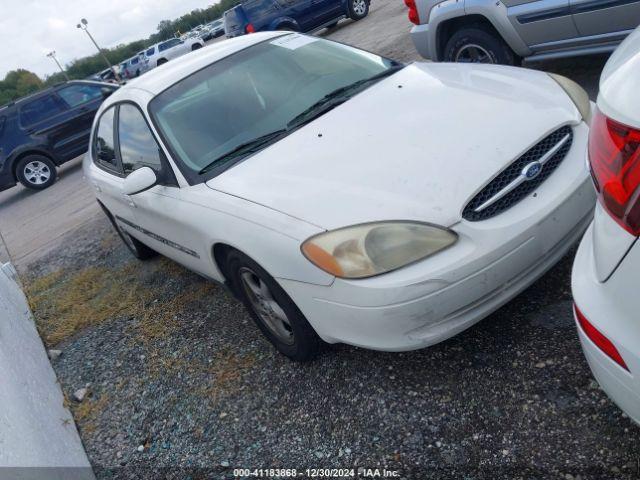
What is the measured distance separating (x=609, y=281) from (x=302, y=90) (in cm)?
246


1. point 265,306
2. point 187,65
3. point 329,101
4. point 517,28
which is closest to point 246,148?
point 329,101

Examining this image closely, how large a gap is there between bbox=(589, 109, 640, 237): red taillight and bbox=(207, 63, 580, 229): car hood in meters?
0.82

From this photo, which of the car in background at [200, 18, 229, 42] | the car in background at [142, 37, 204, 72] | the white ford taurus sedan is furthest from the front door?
the car in background at [200, 18, 229, 42]

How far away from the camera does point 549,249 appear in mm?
2340

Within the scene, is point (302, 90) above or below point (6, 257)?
above

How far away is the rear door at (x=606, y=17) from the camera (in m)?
3.75

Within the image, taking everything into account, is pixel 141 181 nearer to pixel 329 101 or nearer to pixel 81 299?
pixel 329 101

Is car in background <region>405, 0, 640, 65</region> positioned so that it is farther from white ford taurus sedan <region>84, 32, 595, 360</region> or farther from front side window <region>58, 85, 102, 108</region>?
front side window <region>58, 85, 102, 108</region>

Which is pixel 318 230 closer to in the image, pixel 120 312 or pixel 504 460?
pixel 504 460

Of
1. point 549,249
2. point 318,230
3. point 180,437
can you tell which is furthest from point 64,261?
point 549,249

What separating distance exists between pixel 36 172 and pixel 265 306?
10489mm

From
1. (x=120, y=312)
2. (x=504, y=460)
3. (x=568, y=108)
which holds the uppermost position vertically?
(x=568, y=108)

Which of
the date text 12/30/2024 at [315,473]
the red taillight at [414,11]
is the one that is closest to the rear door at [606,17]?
the red taillight at [414,11]

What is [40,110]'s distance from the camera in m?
11.5
